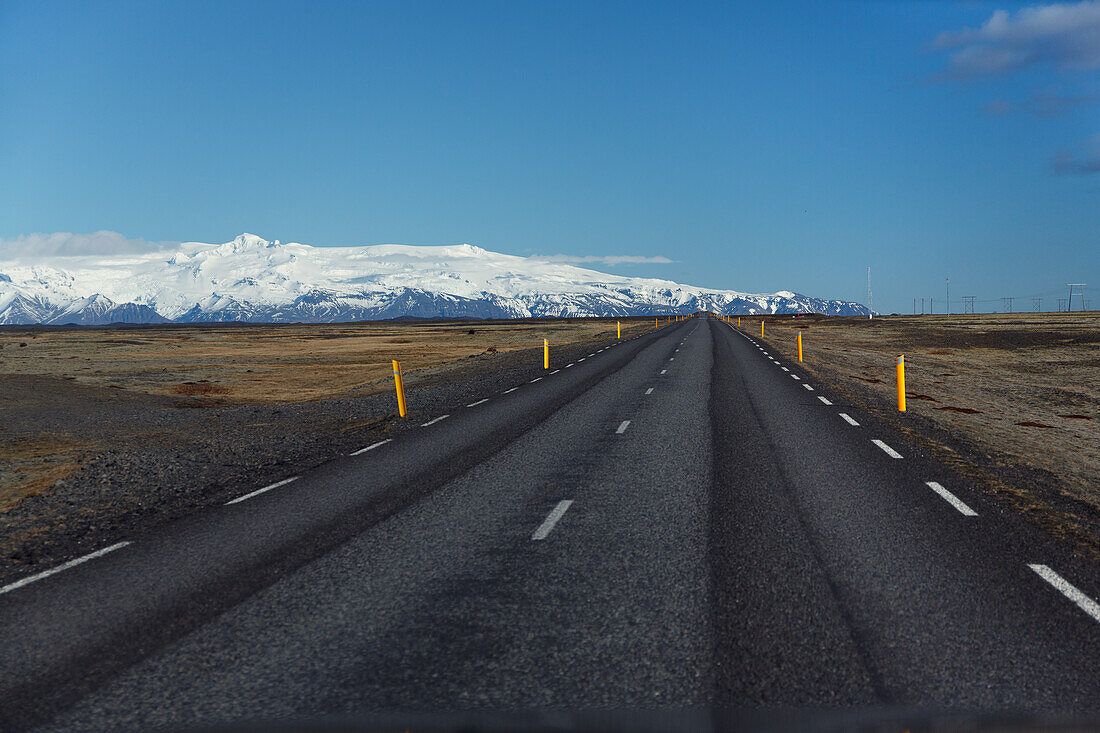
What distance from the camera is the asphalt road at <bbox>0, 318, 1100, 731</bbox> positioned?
13.8ft

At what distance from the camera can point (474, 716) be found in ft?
12.9

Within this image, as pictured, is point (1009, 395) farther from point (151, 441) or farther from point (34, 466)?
point (34, 466)

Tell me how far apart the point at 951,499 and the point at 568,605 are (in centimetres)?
510

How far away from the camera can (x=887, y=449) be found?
11758 mm

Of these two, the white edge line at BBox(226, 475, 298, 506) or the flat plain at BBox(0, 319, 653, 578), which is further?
the white edge line at BBox(226, 475, 298, 506)

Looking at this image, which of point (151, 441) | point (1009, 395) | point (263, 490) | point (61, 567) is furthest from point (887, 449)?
point (1009, 395)

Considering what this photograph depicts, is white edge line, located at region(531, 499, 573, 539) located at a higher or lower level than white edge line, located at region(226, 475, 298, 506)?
higher

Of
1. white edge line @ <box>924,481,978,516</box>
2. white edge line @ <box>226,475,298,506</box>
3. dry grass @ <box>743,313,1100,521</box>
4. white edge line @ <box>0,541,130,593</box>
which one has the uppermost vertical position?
white edge line @ <box>0,541,130,593</box>

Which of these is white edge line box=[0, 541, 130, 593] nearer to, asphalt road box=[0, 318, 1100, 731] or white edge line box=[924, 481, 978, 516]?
asphalt road box=[0, 318, 1100, 731]

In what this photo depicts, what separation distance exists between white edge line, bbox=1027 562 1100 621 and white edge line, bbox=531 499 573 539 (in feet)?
12.9

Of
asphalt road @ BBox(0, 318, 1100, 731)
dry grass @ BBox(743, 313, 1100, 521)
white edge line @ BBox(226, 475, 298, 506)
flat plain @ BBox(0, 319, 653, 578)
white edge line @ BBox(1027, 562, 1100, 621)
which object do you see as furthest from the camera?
dry grass @ BBox(743, 313, 1100, 521)

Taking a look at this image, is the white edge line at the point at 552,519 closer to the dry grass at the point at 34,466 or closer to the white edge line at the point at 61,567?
the white edge line at the point at 61,567

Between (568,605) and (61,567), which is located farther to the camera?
(61,567)

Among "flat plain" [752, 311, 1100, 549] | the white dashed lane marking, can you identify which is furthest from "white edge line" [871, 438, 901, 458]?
the white dashed lane marking
